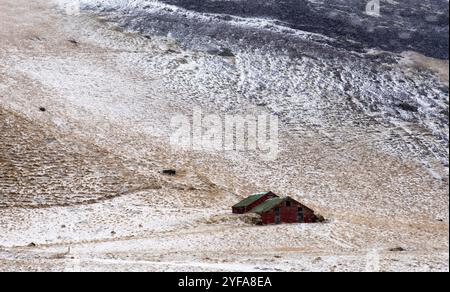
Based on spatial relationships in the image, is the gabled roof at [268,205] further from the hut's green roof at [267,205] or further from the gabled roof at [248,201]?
the gabled roof at [248,201]

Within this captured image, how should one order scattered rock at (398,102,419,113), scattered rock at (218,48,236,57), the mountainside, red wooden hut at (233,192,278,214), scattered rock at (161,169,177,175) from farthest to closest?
1. scattered rock at (218,48,236,57)
2. scattered rock at (398,102,419,113)
3. scattered rock at (161,169,177,175)
4. red wooden hut at (233,192,278,214)
5. the mountainside

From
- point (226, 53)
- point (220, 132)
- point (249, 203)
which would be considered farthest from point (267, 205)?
point (226, 53)

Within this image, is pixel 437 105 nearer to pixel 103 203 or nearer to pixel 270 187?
pixel 270 187

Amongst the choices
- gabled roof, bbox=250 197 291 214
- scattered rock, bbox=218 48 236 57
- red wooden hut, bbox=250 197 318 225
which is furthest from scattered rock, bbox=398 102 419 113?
gabled roof, bbox=250 197 291 214

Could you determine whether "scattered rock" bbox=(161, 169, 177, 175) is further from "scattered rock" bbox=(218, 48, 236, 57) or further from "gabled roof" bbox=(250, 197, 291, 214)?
"scattered rock" bbox=(218, 48, 236, 57)

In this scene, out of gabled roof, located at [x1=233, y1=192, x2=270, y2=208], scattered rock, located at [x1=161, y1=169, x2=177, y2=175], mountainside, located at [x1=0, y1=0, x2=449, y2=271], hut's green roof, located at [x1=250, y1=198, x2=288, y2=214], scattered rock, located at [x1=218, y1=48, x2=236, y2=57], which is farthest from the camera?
scattered rock, located at [x1=218, y1=48, x2=236, y2=57]

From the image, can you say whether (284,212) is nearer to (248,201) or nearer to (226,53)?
(248,201)
